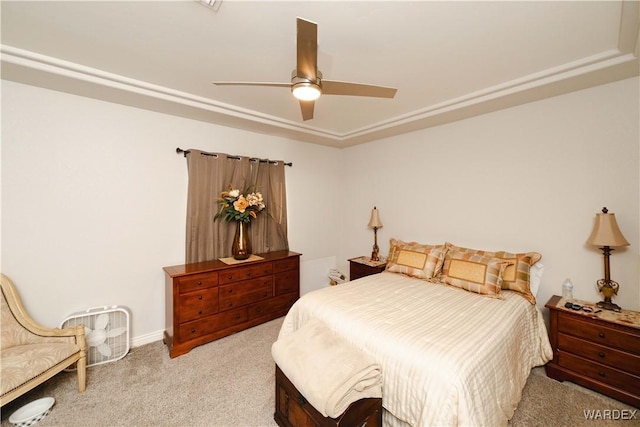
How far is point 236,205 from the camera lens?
294 cm

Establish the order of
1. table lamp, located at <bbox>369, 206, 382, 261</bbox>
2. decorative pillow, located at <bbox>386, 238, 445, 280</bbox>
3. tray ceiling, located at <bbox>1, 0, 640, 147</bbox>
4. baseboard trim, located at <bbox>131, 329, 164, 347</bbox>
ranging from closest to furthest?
tray ceiling, located at <bbox>1, 0, 640, 147</bbox> < baseboard trim, located at <bbox>131, 329, 164, 347</bbox> < decorative pillow, located at <bbox>386, 238, 445, 280</bbox> < table lamp, located at <bbox>369, 206, 382, 261</bbox>

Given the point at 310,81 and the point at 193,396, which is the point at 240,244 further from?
the point at 310,81

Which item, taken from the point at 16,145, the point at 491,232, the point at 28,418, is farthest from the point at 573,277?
the point at 16,145

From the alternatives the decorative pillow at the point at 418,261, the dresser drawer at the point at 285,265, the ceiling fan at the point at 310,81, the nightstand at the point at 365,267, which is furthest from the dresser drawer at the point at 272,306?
the ceiling fan at the point at 310,81

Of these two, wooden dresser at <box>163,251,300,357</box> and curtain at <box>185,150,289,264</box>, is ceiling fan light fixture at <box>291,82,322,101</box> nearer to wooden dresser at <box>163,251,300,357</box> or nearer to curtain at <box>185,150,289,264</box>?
curtain at <box>185,150,289,264</box>

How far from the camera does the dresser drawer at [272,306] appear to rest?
3.03 meters

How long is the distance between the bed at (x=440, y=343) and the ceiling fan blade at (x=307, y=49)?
5.39 ft

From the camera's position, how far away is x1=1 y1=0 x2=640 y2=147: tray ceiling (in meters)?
1.48

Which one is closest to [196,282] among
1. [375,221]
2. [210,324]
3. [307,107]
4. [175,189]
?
[210,324]

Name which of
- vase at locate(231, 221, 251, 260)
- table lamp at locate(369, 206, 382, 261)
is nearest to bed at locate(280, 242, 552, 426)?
vase at locate(231, 221, 251, 260)

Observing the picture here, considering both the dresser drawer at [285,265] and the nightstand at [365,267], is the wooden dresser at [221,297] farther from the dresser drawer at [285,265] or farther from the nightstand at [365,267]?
the nightstand at [365,267]

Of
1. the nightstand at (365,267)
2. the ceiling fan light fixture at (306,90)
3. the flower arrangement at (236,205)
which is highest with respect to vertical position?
the ceiling fan light fixture at (306,90)

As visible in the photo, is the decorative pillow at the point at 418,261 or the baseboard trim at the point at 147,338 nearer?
the baseboard trim at the point at 147,338

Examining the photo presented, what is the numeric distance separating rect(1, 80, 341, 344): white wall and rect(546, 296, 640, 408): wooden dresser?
3.73m
